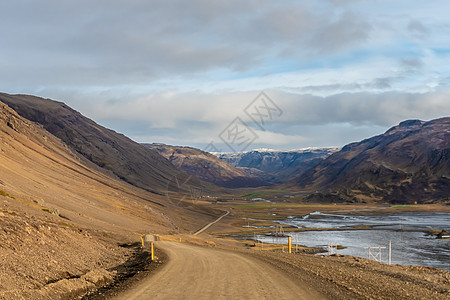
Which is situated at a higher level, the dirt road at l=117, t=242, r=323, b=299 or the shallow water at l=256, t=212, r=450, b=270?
the dirt road at l=117, t=242, r=323, b=299

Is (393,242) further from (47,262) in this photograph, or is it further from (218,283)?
(47,262)

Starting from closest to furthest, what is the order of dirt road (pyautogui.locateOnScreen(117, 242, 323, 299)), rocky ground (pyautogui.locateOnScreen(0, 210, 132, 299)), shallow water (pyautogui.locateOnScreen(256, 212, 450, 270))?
rocky ground (pyautogui.locateOnScreen(0, 210, 132, 299)), dirt road (pyautogui.locateOnScreen(117, 242, 323, 299)), shallow water (pyautogui.locateOnScreen(256, 212, 450, 270))

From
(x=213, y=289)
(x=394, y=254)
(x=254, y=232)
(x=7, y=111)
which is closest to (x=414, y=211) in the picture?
(x=254, y=232)

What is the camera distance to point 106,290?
19.5m

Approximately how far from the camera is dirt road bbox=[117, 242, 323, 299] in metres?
17.9

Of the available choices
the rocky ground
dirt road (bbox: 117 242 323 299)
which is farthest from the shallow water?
the rocky ground

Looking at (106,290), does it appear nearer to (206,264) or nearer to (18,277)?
(18,277)

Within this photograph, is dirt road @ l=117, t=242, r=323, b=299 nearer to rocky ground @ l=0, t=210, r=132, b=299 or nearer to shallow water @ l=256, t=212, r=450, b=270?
rocky ground @ l=0, t=210, r=132, b=299

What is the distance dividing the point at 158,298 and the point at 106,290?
147 inches

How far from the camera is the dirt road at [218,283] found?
704 inches

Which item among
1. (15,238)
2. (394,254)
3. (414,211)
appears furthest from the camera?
(414,211)

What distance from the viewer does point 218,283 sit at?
2059 cm

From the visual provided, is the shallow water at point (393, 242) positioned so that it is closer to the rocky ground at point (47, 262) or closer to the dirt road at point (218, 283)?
the dirt road at point (218, 283)

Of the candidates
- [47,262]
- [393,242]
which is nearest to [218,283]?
[47,262]
